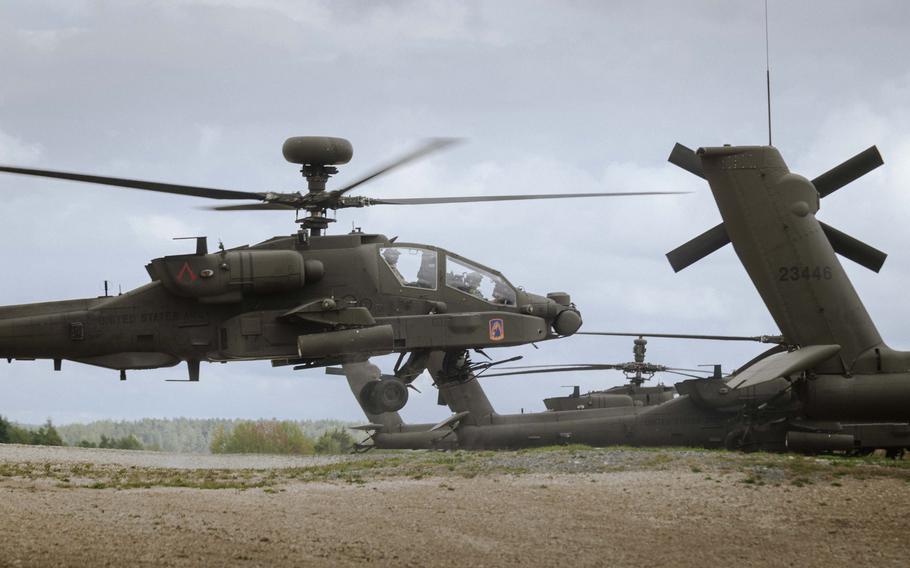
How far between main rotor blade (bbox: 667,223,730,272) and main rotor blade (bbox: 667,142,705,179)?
89cm

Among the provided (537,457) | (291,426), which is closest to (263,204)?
(537,457)

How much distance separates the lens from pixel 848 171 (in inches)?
610

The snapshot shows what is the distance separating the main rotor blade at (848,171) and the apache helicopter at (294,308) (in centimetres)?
Answer: 277

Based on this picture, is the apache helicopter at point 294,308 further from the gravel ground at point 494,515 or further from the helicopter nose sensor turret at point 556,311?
the gravel ground at point 494,515

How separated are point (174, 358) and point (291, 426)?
20.3 m

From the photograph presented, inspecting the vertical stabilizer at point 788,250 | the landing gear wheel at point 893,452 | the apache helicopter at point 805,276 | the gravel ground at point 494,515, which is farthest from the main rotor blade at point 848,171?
the landing gear wheel at point 893,452

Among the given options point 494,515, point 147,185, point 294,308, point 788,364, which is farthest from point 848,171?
point 147,185

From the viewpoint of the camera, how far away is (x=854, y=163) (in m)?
15.4

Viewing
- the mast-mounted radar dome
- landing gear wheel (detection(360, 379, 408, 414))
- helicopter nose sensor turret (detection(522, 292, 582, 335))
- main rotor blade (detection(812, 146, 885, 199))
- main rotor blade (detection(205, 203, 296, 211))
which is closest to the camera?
main rotor blade (detection(812, 146, 885, 199))

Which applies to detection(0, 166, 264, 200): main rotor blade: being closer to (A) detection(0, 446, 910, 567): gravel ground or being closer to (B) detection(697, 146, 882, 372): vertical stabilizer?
(A) detection(0, 446, 910, 567): gravel ground

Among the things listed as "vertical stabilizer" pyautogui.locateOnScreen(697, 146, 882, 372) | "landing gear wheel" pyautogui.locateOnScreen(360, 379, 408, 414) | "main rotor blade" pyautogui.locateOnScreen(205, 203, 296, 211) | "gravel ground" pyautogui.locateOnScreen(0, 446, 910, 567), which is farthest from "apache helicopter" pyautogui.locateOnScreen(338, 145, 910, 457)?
"main rotor blade" pyautogui.locateOnScreen(205, 203, 296, 211)

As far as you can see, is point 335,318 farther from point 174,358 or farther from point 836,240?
point 836,240

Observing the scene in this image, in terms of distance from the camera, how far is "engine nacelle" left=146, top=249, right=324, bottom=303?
1659 centimetres

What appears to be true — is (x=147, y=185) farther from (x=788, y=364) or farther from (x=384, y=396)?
(x=788, y=364)
